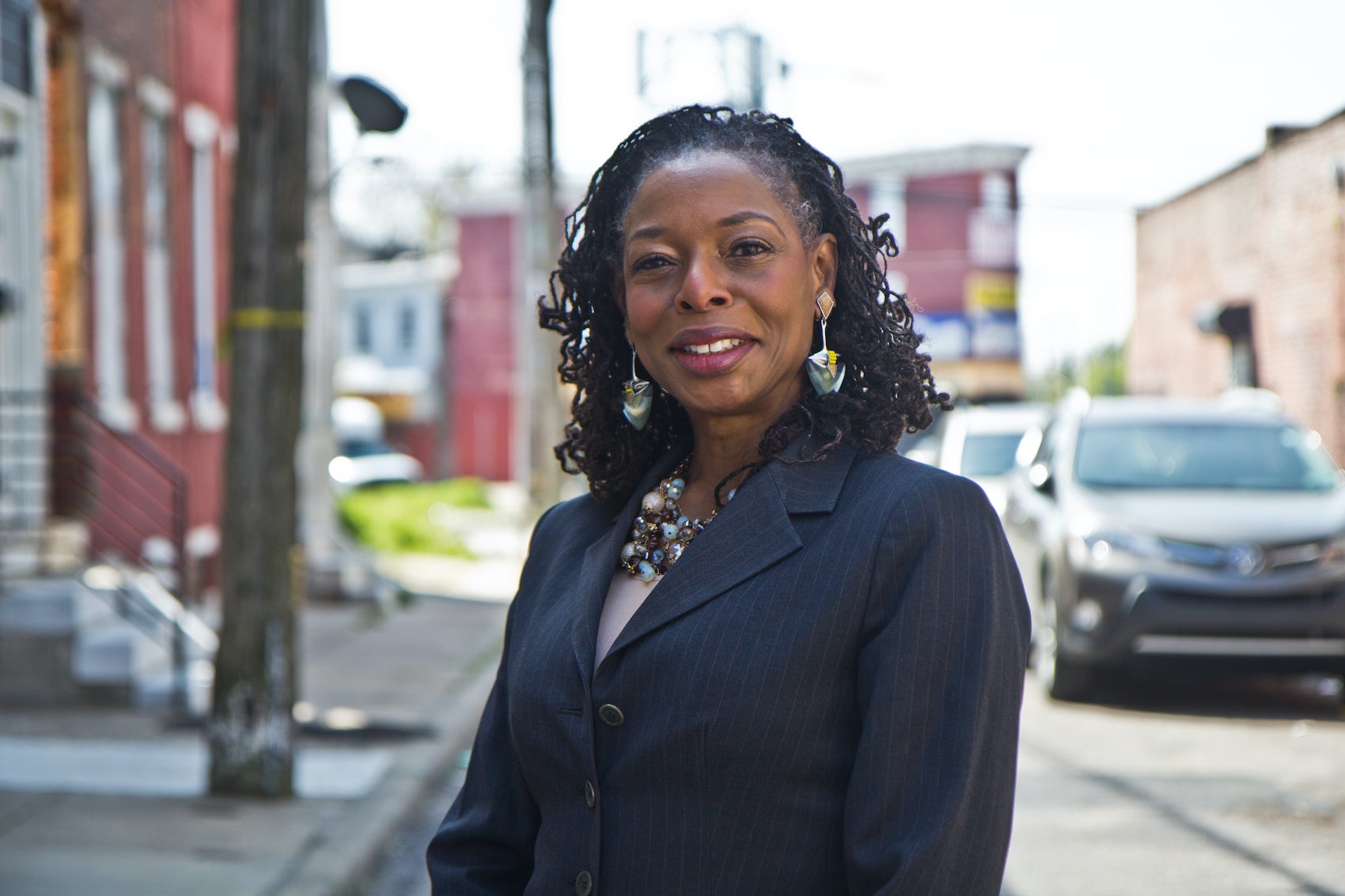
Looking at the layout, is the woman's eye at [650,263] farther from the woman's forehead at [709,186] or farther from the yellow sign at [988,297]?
the yellow sign at [988,297]

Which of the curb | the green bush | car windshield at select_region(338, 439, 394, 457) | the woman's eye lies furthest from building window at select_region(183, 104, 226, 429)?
car windshield at select_region(338, 439, 394, 457)

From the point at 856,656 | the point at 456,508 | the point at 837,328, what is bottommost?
the point at 456,508

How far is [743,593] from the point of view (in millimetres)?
2025

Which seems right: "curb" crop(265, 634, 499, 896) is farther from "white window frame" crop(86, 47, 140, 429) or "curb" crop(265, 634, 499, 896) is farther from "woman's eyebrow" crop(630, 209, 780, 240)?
"white window frame" crop(86, 47, 140, 429)

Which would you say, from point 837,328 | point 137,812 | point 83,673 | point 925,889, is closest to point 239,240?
point 137,812

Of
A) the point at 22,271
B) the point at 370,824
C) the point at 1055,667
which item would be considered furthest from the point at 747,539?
the point at 22,271

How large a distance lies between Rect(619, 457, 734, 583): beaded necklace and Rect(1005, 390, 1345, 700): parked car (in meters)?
6.80

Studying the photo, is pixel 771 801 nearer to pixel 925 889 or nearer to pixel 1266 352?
pixel 925 889

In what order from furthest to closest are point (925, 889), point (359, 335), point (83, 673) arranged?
point (359, 335) → point (83, 673) → point (925, 889)

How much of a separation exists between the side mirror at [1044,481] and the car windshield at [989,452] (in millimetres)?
2735

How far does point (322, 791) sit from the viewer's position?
6863 millimetres

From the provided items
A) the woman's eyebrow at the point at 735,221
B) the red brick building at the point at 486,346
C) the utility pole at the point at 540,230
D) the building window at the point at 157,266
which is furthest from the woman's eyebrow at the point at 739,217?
the red brick building at the point at 486,346

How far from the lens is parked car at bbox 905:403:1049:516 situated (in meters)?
12.9

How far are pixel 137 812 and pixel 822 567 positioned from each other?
5.22m
